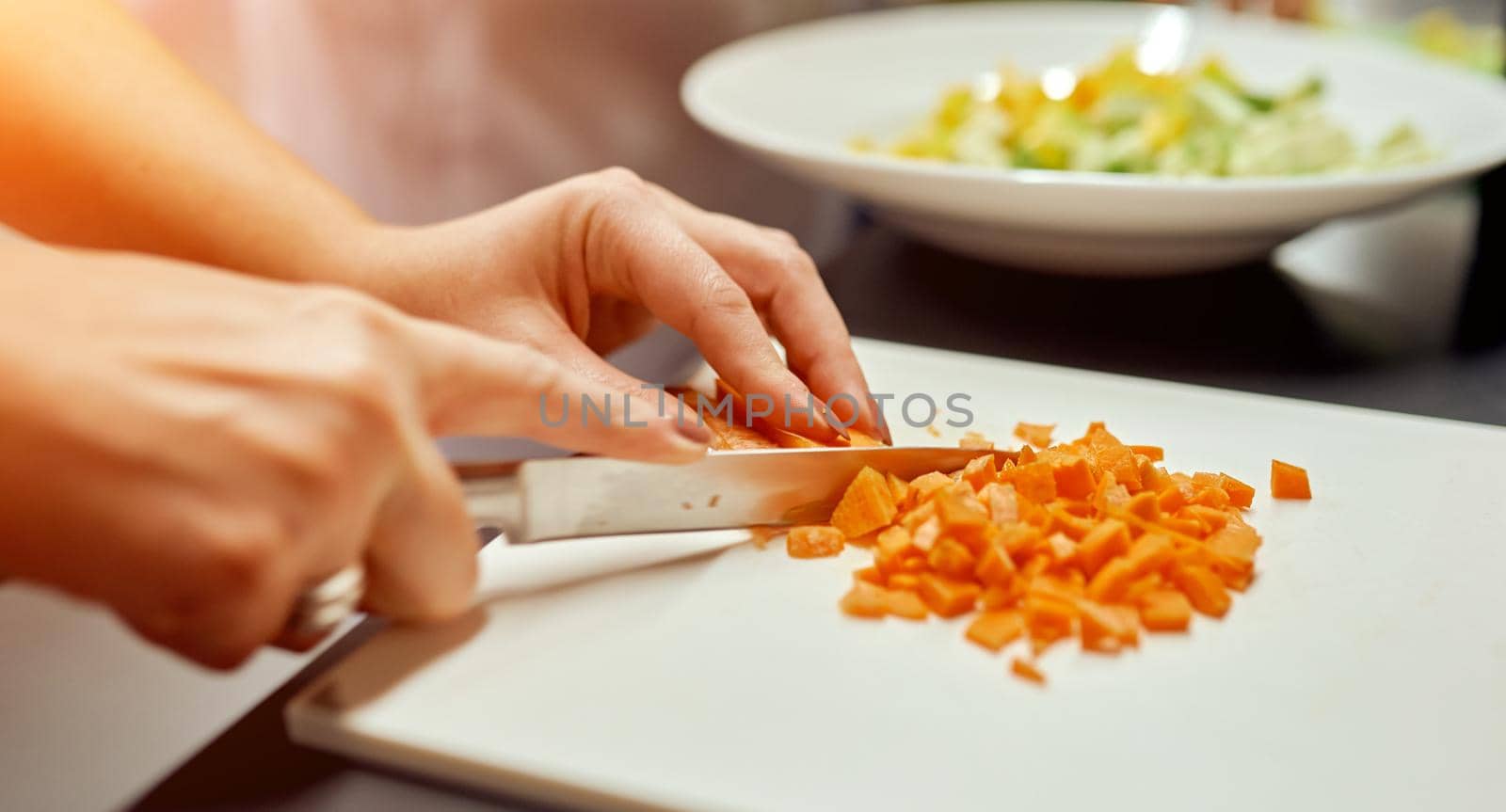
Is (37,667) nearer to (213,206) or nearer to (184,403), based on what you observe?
(213,206)

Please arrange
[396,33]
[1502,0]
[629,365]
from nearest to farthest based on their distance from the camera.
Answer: [396,33], [629,365], [1502,0]

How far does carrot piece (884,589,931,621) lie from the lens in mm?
745

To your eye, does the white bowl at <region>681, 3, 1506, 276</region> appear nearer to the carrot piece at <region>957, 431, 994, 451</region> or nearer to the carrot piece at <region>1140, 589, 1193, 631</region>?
the carrot piece at <region>957, 431, 994, 451</region>

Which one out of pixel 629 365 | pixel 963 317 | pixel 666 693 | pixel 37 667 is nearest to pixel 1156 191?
pixel 963 317

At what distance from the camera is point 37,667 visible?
4.66ft

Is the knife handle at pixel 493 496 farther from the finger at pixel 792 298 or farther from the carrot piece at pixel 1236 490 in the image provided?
the carrot piece at pixel 1236 490

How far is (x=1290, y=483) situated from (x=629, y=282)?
52 centimetres

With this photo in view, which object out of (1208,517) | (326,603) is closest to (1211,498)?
(1208,517)

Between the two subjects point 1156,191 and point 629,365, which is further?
point 629,365

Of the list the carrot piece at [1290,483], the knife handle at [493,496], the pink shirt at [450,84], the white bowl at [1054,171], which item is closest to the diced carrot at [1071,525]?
the carrot piece at [1290,483]

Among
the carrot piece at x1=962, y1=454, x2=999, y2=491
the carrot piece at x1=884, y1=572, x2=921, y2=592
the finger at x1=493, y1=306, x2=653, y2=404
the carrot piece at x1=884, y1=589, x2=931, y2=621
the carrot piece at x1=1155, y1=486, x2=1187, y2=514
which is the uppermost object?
the finger at x1=493, y1=306, x2=653, y2=404

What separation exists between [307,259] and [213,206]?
85 mm

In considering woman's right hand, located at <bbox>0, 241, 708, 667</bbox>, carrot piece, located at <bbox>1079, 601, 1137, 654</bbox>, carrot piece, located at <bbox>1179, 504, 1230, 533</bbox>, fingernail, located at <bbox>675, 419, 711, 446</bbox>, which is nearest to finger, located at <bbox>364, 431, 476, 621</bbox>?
woman's right hand, located at <bbox>0, 241, 708, 667</bbox>

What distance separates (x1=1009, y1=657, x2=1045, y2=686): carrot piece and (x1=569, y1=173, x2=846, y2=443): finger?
268 mm
